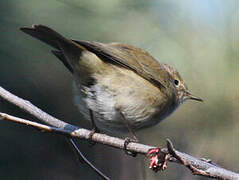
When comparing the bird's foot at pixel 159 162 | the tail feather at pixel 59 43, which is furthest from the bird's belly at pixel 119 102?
the bird's foot at pixel 159 162

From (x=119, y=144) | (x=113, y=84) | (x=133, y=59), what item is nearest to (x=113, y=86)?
(x=113, y=84)

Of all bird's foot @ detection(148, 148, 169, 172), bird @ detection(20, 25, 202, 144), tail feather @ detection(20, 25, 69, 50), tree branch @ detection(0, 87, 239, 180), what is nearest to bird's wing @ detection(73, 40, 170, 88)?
bird @ detection(20, 25, 202, 144)

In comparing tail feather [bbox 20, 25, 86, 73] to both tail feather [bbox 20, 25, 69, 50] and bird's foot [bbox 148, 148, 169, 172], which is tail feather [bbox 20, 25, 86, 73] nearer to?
tail feather [bbox 20, 25, 69, 50]

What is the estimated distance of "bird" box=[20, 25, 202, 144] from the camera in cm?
269

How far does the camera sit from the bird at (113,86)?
2688mm

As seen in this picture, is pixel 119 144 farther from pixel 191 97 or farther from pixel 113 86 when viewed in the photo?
pixel 191 97

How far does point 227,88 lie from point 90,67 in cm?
90

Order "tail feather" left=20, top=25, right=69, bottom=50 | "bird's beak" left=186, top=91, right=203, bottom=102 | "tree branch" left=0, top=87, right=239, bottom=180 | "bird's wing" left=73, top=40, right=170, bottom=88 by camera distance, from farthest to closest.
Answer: "bird's beak" left=186, top=91, right=203, bottom=102 → "bird's wing" left=73, top=40, right=170, bottom=88 → "tail feather" left=20, top=25, right=69, bottom=50 → "tree branch" left=0, top=87, right=239, bottom=180

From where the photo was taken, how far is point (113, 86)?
2.80 meters

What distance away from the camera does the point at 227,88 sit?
2828 mm

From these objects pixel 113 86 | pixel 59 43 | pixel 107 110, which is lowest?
pixel 107 110

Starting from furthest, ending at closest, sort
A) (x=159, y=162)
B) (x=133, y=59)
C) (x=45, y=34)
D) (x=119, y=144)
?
(x=133, y=59) → (x=45, y=34) → (x=119, y=144) → (x=159, y=162)

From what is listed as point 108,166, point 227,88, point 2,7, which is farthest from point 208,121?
point 2,7

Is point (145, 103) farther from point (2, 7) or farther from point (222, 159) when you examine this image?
point (2, 7)
